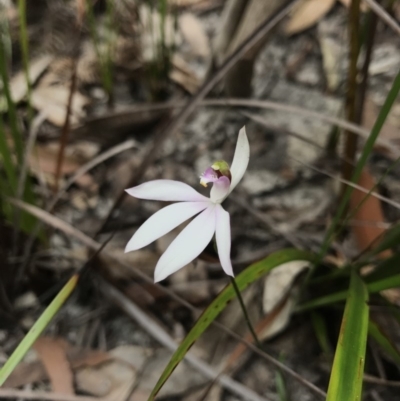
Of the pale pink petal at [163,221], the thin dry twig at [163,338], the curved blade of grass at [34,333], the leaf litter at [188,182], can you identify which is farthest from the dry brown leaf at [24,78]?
the pale pink petal at [163,221]

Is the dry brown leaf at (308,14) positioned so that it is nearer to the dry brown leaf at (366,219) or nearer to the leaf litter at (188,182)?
the leaf litter at (188,182)

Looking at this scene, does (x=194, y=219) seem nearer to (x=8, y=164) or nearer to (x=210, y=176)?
(x=210, y=176)

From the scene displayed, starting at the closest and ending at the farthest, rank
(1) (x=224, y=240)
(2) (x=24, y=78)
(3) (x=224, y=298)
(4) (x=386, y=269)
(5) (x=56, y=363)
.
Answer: (1) (x=224, y=240) → (3) (x=224, y=298) → (4) (x=386, y=269) → (5) (x=56, y=363) → (2) (x=24, y=78)

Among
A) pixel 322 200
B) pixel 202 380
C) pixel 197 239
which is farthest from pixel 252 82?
pixel 197 239

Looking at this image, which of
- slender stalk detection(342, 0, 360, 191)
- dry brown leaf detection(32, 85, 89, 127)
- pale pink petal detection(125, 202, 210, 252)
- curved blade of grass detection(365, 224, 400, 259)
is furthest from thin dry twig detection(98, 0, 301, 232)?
dry brown leaf detection(32, 85, 89, 127)

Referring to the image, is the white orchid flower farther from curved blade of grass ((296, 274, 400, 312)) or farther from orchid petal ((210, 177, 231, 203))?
curved blade of grass ((296, 274, 400, 312))

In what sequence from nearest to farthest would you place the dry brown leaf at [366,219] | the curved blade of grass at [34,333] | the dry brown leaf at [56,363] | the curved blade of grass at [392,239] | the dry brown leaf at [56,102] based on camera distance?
1. the curved blade of grass at [34,333]
2. the curved blade of grass at [392,239]
3. the dry brown leaf at [56,363]
4. the dry brown leaf at [366,219]
5. the dry brown leaf at [56,102]

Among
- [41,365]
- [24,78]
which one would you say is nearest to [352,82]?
[41,365]
